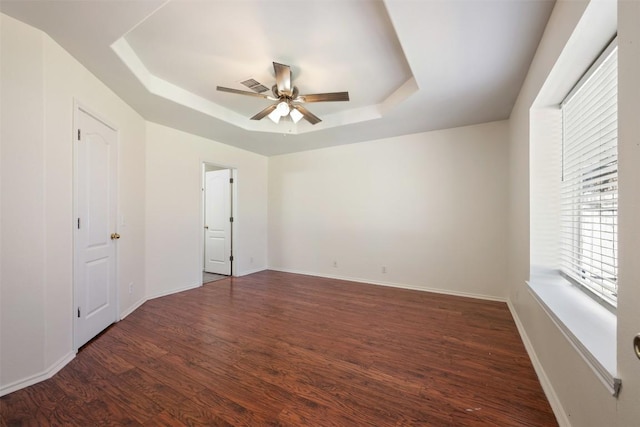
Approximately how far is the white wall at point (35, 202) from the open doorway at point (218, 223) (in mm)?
2780

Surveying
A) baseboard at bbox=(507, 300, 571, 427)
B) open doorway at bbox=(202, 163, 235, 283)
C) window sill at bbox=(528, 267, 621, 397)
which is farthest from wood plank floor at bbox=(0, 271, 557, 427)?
open doorway at bbox=(202, 163, 235, 283)

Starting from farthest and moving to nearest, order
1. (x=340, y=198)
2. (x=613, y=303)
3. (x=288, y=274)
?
(x=288, y=274) → (x=340, y=198) → (x=613, y=303)

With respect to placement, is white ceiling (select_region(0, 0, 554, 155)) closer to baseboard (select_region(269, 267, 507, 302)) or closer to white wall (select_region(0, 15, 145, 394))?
white wall (select_region(0, 15, 145, 394))

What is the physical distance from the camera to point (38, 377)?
1.81 meters

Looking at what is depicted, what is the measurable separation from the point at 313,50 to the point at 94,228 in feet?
8.83

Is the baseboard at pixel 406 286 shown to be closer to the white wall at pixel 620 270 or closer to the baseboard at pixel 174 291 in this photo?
the white wall at pixel 620 270

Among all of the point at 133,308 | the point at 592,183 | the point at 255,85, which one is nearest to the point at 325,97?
the point at 255,85

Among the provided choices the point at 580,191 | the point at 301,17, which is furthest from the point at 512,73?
the point at 301,17

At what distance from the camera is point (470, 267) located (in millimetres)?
3641

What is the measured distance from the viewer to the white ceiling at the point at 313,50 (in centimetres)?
167

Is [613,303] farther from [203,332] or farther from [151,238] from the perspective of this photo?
[151,238]

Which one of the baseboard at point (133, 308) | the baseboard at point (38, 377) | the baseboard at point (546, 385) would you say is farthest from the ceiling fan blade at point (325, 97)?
the baseboard at point (133, 308)

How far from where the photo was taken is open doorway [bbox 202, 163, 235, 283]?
195 inches

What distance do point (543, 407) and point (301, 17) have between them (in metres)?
3.09
